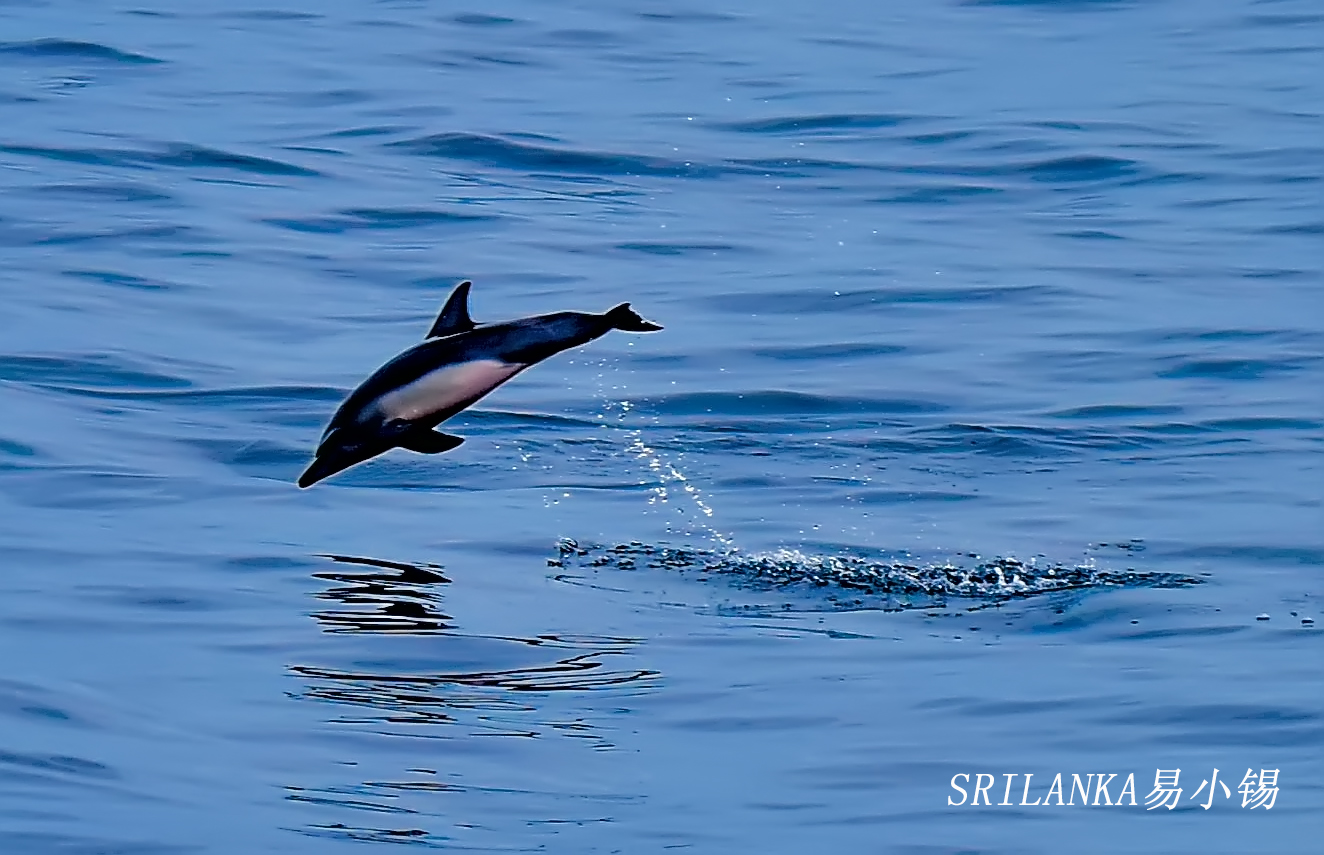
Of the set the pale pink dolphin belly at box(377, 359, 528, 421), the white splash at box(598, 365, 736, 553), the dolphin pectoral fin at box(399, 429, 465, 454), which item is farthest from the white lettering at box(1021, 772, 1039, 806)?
the white splash at box(598, 365, 736, 553)

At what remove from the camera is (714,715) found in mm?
7852

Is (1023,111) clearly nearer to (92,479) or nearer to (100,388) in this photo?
(100,388)

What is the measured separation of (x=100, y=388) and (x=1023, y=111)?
14187mm

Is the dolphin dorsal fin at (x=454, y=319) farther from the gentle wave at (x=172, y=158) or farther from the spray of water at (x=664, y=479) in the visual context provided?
the gentle wave at (x=172, y=158)

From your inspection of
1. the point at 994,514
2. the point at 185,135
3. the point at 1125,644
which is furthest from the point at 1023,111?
the point at 1125,644

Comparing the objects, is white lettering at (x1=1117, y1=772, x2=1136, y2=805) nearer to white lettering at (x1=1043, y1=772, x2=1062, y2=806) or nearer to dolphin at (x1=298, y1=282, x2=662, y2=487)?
white lettering at (x1=1043, y1=772, x2=1062, y2=806)

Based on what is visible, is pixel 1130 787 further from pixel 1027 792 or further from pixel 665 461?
pixel 665 461

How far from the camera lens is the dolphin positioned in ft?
26.6

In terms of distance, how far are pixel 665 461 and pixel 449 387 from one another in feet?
14.4

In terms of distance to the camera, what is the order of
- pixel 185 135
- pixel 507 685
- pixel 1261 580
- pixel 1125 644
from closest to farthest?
1. pixel 507 685
2. pixel 1125 644
3. pixel 1261 580
4. pixel 185 135

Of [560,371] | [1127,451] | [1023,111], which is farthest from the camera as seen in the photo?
[1023,111]

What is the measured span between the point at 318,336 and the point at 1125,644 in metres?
7.91

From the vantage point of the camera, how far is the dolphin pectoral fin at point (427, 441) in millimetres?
8242

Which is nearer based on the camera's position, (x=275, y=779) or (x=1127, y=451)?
(x=275, y=779)
